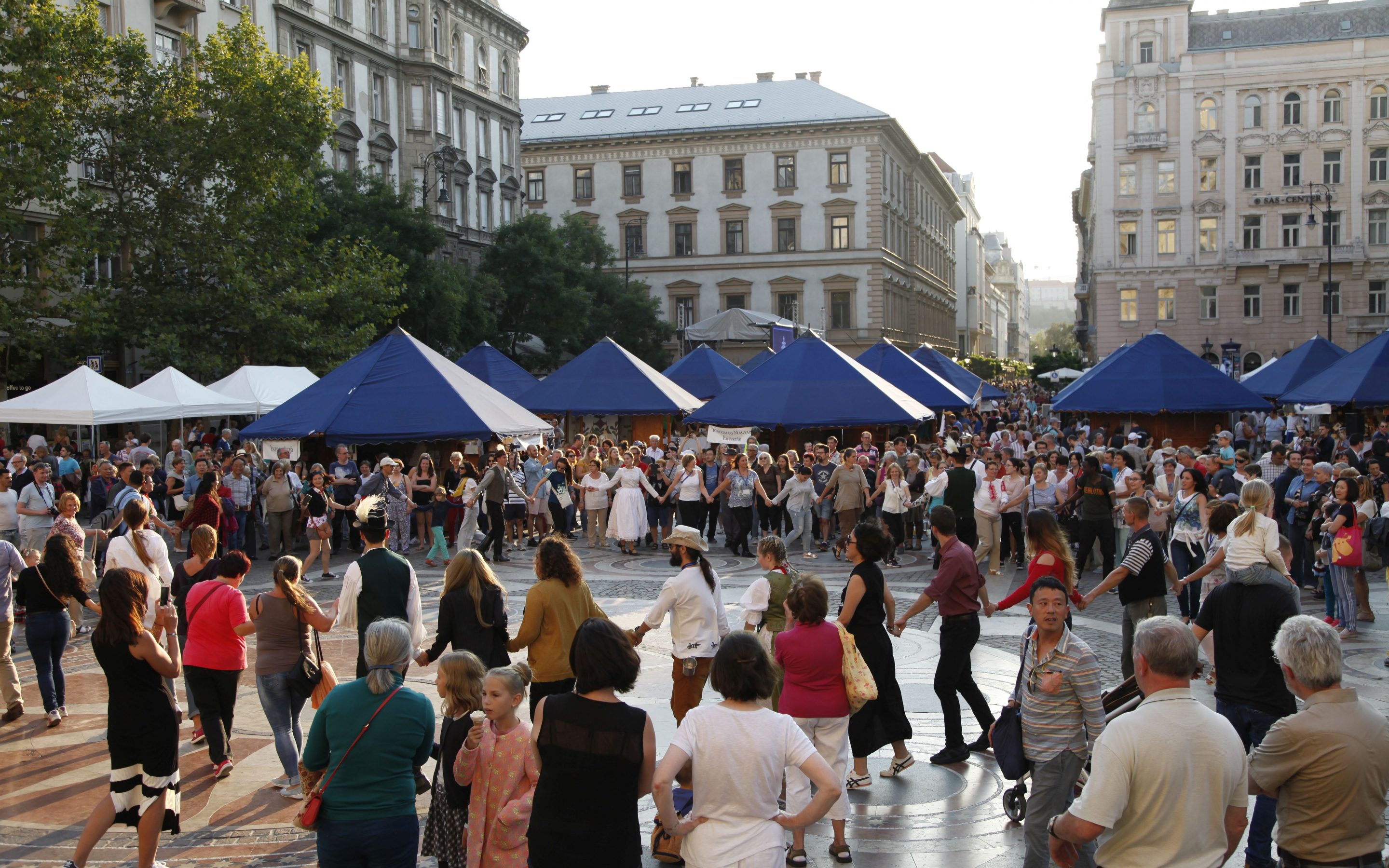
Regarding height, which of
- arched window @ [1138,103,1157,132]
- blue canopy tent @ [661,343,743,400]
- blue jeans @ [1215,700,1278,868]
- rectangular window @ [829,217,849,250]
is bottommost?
blue jeans @ [1215,700,1278,868]

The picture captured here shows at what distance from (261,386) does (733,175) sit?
43.2 metres

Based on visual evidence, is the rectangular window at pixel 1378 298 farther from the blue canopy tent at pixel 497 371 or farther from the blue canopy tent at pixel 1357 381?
the blue canopy tent at pixel 497 371

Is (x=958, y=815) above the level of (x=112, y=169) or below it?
below

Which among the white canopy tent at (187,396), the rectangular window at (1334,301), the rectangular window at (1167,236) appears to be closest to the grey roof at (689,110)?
the rectangular window at (1167,236)

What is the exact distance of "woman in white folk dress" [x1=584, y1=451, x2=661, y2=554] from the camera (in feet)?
58.3

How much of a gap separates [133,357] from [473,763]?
32.1m

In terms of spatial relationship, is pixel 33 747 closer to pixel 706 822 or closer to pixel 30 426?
pixel 706 822

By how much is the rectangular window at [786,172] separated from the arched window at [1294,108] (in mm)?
24887

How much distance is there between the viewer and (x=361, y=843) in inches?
181

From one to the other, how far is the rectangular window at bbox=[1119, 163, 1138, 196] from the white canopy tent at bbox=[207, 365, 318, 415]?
156ft

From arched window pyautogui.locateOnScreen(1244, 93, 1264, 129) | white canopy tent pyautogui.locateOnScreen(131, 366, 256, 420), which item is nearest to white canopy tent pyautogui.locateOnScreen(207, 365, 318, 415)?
white canopy tent pyautogui.locateOnScreen(131, 366, 256, 420)

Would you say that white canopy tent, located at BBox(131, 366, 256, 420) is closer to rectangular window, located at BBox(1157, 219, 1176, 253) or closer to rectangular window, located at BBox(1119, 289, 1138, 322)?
rectangular window, located at BBox(1119, 289, 1138, 322)

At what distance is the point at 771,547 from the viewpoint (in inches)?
289

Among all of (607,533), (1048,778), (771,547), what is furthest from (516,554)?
(1048,778)
